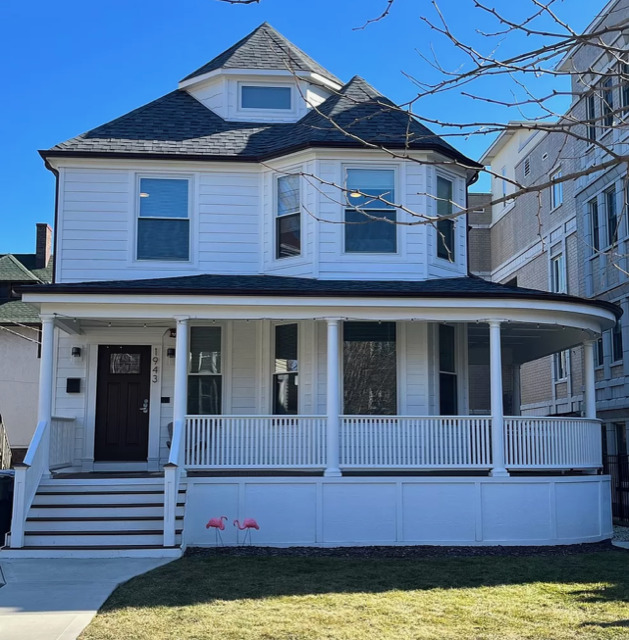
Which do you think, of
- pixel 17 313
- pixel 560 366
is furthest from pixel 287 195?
pixel 17 313

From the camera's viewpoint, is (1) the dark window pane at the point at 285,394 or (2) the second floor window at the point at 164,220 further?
(2) the second floor window at the point at 164,220

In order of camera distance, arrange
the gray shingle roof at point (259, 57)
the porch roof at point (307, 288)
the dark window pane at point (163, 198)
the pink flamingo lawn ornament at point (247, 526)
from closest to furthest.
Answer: the pink flamingo lawn ornament at point (247, 526) < the porch roof at point (307, 288) < the dark window pane at point (163, 198) < the gray shingle roof at point (259, 57)

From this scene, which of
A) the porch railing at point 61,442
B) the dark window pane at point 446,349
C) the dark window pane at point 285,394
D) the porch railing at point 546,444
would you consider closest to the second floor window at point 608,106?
the dark window pane at point 446,349

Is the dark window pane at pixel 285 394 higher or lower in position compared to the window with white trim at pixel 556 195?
lower

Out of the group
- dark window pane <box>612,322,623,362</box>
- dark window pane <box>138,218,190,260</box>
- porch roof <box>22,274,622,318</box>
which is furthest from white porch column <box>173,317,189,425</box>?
dark window pane <box>612,322,623,362</box>

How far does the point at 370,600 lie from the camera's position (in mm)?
7941

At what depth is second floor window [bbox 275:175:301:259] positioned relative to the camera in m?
13.9

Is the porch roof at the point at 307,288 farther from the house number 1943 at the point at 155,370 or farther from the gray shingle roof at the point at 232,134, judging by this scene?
the gray shingle roof at the point at 232,134

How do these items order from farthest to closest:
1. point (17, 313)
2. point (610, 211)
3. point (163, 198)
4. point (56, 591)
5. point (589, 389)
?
point (17, 313) → point (610, 211) → point (163, 198) → point (589, 389) → point (56, 591)

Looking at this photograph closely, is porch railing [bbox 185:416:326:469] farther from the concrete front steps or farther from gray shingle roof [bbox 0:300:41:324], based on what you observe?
gray shingle roof [bbox 0:300:41:324]

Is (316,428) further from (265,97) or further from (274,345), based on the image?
(265,97)

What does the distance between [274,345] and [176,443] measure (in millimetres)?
2888

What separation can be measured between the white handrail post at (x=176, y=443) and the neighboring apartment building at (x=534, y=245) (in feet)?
26.4

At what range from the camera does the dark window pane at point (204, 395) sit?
13570 millimetres
